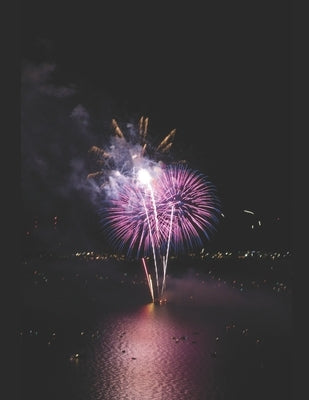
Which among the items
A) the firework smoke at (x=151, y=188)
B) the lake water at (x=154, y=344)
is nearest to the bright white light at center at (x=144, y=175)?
the firework smoke at (x=151, y=188)

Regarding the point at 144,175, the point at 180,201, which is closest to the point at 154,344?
the point at 180,201

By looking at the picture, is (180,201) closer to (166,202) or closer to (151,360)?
(166,202)

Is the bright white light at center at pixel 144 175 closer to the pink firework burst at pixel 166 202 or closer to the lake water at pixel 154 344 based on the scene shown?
the pink firework burst at pixel 166 202

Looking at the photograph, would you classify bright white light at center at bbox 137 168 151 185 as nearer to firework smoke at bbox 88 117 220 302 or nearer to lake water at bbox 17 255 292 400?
firework smoke at bbox 88 117 220 302

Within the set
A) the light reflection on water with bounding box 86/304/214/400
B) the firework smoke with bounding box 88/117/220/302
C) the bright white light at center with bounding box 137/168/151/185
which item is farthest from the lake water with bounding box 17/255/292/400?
the bright white light at center with bounding box 137/168/151/185

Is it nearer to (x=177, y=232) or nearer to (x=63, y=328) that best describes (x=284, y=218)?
(x=177, y=232)
